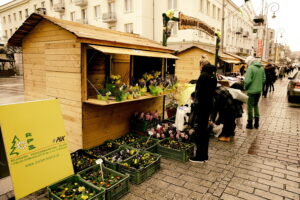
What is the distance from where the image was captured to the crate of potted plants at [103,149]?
15.7 ft

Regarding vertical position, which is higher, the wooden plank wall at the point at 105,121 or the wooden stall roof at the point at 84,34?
the wooden stall roof at the point at 84,34

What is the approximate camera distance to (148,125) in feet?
19.8

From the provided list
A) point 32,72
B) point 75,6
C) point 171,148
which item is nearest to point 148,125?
point 171,148

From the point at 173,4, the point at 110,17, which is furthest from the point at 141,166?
the point at 110,17

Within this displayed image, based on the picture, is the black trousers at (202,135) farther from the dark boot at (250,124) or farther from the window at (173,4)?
the window at (173,4)

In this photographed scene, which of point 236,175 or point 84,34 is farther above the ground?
point 84,34

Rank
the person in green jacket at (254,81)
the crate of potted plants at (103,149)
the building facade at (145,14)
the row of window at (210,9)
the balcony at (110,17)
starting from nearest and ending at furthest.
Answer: the crate of potted plants at (103,149), the person in green jacket at (254,81), the building facade at (145,14), the row of window at (210,9), the balcony at (110,17)

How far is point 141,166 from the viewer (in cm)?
414

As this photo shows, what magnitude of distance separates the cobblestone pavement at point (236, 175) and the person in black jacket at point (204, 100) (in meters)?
0.62

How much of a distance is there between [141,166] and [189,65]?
1017cm

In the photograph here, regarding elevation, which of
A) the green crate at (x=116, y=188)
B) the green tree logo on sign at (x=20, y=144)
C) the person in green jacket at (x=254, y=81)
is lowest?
the green crate at (x=116, y=188)

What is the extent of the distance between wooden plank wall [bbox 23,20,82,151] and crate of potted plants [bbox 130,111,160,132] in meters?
1.78

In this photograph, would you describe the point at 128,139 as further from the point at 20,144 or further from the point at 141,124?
the point at 20,144

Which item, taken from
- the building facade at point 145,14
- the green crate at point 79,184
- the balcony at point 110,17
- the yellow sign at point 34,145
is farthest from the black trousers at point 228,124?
the balcony at point 110,17
